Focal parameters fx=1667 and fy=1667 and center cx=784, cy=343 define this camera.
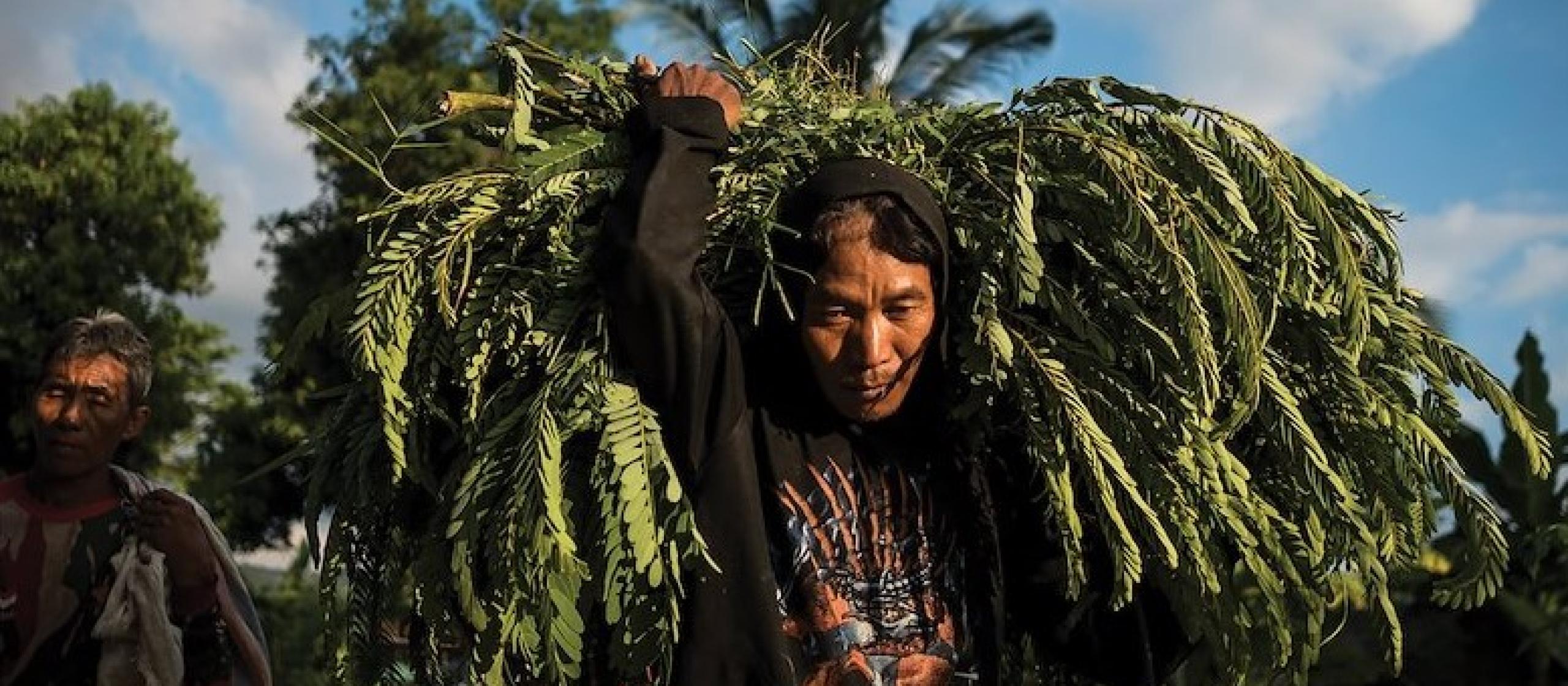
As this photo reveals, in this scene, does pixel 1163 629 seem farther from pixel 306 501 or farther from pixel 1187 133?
pixel 306 501

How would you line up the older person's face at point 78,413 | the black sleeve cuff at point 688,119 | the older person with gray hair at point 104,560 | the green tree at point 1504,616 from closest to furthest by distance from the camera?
the black sleeve cuff at point 688,119, the older person with gray hair at point 104,560, the older person's face at point 78,413, the green tree at point 1504,616

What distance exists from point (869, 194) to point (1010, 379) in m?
0.35

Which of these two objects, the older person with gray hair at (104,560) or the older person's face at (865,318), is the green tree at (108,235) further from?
the older person's face at (865,318)

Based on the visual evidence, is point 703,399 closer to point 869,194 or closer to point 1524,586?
point 869,194

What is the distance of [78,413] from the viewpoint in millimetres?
4086

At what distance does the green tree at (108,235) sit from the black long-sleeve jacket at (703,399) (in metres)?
12.4

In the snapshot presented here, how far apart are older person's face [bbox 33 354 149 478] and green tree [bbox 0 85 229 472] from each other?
10.3m

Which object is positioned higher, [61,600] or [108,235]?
[108,235]

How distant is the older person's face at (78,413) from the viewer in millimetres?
4082

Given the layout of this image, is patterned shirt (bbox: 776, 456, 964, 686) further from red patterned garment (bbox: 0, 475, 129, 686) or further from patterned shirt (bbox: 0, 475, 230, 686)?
red patterned garment (bbox: 0, 475, 129, 686)

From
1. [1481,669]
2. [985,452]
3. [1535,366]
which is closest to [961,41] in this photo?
[1535,366]

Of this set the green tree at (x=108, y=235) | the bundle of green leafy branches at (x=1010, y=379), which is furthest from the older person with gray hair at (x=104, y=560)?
the green tree at (x=108, y=235)

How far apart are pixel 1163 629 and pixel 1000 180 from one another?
0.83m

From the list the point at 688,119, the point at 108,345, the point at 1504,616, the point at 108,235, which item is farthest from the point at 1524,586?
the point at 108,235
